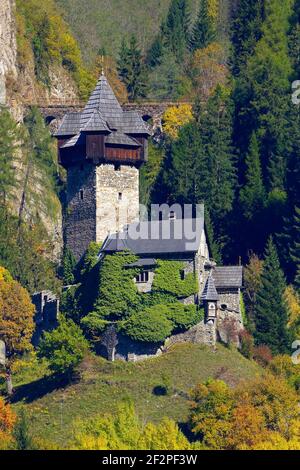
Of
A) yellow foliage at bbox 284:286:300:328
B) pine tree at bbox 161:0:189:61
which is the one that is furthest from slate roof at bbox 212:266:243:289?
Result: pine tree at bbox 161:0:189:61

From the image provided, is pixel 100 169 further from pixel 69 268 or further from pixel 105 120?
pixel 69 268

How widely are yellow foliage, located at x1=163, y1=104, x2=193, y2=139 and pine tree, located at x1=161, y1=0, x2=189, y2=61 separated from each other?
12.1 m

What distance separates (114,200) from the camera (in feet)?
308

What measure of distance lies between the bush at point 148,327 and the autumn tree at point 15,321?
488 centimetres

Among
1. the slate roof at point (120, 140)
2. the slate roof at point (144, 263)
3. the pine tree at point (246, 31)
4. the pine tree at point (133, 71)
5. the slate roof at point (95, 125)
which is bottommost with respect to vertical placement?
the slate roof at point (144, 263)

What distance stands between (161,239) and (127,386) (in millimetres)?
7753

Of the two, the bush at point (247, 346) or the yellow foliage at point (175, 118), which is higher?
the yellow foliage at point (175, 118)

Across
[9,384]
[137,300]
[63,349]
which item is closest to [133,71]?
[137,300]

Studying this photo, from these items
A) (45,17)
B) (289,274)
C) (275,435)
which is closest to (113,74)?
(45,17)

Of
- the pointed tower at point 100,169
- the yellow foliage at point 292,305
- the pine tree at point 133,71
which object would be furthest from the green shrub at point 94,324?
the pine tree at point 133,71

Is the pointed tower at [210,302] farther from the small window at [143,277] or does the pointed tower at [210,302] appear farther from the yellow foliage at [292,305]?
the yellow foliage at [292,305]

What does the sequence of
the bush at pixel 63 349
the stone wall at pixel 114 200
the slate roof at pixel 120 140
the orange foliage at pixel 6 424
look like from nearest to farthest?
the orange foliage at pixel 6 424, the bush at pixel 63 349, the stone wall at pixel 114 200, the slate roof at pixel 120 140

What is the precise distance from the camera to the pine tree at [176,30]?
130000 mm

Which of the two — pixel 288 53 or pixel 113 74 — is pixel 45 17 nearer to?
pixel 113 74
